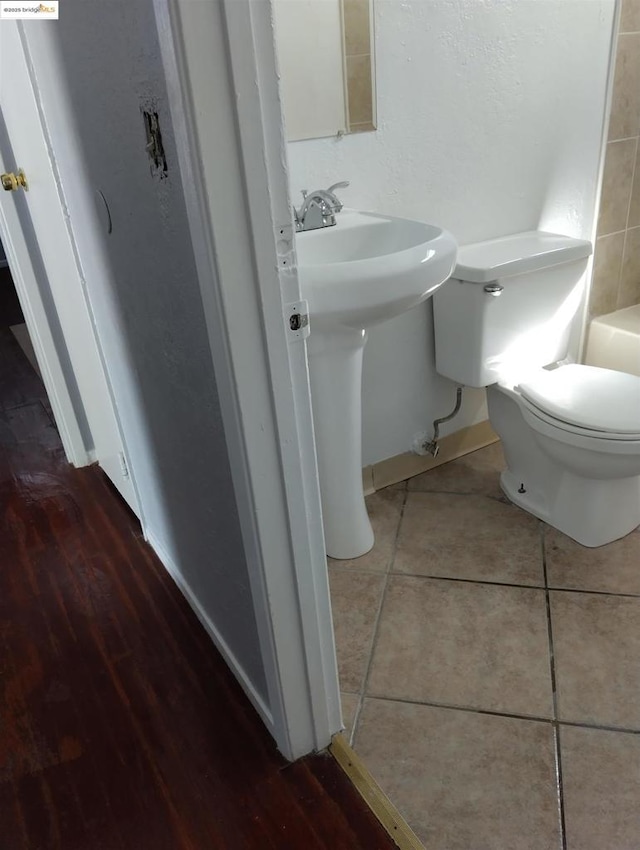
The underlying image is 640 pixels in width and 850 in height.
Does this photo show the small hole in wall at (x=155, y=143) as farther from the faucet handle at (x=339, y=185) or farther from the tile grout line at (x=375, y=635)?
the tile grout line at (x=375, y=635)

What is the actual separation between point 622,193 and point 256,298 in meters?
1.74

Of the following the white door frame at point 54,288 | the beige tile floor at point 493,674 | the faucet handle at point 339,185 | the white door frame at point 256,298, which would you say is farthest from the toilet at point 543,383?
the white door frame at point 54,288

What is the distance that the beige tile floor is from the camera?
1.10 metres

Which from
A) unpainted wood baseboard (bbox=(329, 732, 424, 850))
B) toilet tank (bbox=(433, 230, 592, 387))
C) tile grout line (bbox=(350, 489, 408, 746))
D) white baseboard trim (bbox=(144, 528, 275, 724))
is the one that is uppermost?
toilet tank (bbox=(433, 230, 592, 387))

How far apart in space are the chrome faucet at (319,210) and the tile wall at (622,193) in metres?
1.02

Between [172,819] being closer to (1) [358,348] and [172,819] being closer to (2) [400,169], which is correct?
(1) [358,348]

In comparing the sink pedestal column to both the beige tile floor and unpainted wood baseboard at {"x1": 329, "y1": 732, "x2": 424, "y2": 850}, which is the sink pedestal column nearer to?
the beige tile floor

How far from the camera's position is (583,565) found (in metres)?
1.63

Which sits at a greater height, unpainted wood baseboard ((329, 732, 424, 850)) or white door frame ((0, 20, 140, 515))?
white door frame ((0, 20, 140, 515))

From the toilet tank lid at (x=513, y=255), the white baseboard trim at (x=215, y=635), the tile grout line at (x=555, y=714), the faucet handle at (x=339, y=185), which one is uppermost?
the faucet handle at (x=339, y=185)

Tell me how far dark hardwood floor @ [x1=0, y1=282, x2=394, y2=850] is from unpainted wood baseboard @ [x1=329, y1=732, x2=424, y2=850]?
16 millimetres

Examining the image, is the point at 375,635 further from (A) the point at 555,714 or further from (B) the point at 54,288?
(B) the point at 54,288

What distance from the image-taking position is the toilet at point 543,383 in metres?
1.56

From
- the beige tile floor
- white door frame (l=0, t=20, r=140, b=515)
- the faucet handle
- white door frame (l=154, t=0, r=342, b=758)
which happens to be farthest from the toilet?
white door frame (l=0, t=20, r=140, b=515)
